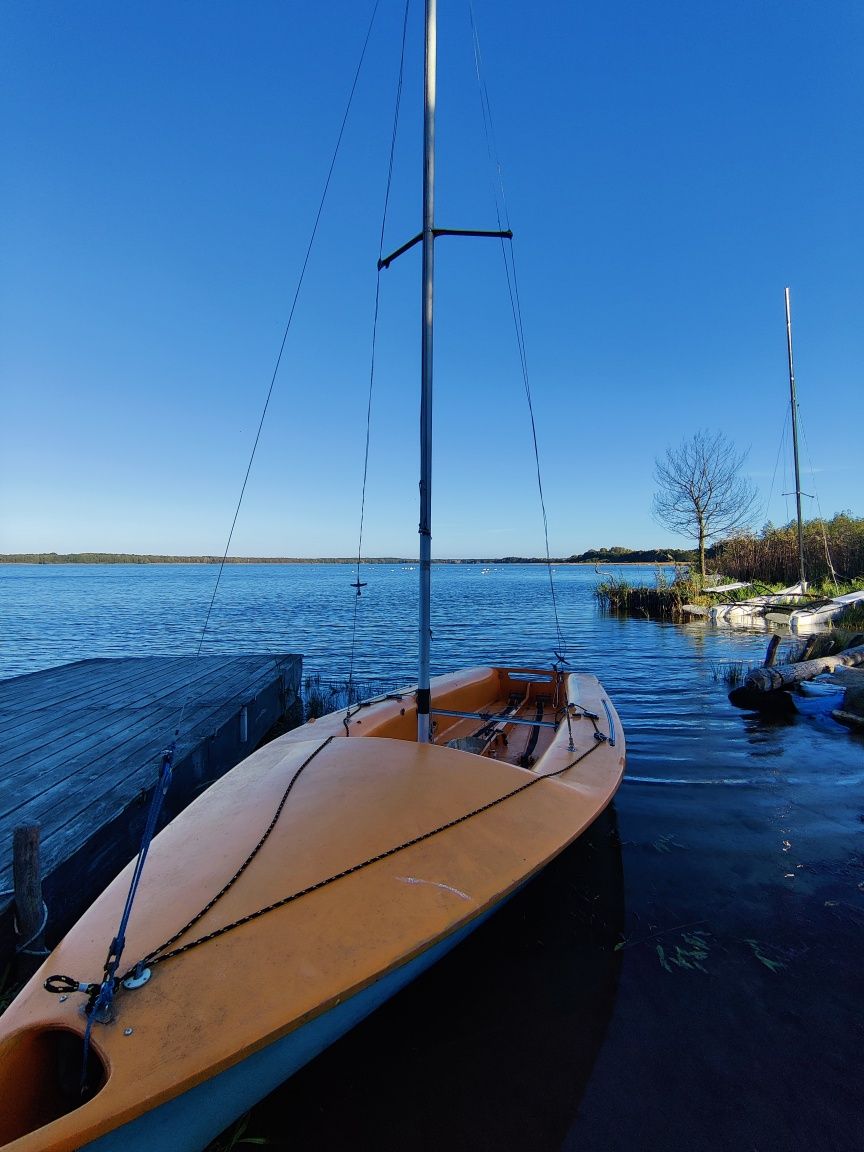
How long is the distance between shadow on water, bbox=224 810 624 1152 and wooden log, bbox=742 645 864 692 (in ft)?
22.9

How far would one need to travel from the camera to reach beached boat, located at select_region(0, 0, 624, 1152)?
160cm

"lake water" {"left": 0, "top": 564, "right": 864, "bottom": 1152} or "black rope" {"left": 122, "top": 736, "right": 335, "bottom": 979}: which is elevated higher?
"black rope" {"left": 122, "top": 736, "right": 335, "bottom": 979}

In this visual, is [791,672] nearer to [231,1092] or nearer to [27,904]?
[231,1092]

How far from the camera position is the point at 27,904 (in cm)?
260

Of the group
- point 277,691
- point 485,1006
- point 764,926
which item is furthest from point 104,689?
point 764,926

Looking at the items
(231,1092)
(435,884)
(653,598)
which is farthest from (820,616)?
(231,1092)

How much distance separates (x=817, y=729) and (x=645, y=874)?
5439 mm

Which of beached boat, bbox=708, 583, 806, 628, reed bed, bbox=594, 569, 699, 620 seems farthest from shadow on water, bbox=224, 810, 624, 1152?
reed bed, bbox=594, 569, 699, 620

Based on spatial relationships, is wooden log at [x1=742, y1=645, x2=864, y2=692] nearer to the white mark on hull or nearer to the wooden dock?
the wooden dock

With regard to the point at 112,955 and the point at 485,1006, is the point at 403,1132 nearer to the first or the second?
the point at 485,1006

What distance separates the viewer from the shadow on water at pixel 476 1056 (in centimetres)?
225

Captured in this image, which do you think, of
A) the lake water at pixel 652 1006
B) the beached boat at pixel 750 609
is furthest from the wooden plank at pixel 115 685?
the beached boat at pixel 750 609

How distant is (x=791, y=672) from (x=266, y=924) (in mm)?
10104

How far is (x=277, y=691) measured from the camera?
8.41 m
